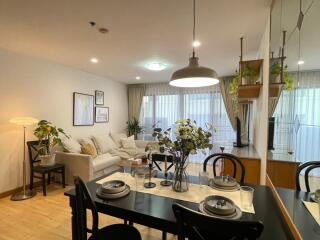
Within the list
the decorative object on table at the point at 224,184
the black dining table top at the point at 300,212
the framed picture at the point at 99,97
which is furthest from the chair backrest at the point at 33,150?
the black dining table top at the point at 300,212

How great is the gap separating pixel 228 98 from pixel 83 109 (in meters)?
3.87

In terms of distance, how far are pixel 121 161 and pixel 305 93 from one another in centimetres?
413

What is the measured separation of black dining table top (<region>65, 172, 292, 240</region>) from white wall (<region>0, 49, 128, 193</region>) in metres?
2.48

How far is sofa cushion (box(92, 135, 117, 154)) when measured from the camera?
4.70 metres

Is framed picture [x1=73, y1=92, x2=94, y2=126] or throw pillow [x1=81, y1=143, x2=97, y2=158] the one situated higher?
framed picture [x1=73, y1=92, x2=94, y2=126]

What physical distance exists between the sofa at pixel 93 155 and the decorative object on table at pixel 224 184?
2077mm

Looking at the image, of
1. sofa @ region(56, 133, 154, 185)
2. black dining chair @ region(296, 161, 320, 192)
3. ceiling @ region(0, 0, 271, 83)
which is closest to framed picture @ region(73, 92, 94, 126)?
sofa @ region(56, 133, 154, 185)

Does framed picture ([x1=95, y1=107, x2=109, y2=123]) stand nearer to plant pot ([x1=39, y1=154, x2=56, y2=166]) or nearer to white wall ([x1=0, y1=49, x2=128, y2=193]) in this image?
white wall ([x1=0, y1=49, x2=128, y2=193])

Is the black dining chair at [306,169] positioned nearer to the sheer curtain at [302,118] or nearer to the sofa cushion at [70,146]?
the sheer curtain at [302,118]

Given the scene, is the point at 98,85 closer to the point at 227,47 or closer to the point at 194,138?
the point at 227,47

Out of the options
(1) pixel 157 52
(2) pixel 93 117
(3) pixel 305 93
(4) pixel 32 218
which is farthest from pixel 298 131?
(2) pixel 93 117

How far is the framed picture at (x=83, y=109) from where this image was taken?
4.46 m

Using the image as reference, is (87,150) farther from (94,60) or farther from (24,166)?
(94,60)

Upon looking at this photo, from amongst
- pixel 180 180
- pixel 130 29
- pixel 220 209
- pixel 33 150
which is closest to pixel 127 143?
pixel 33 150
